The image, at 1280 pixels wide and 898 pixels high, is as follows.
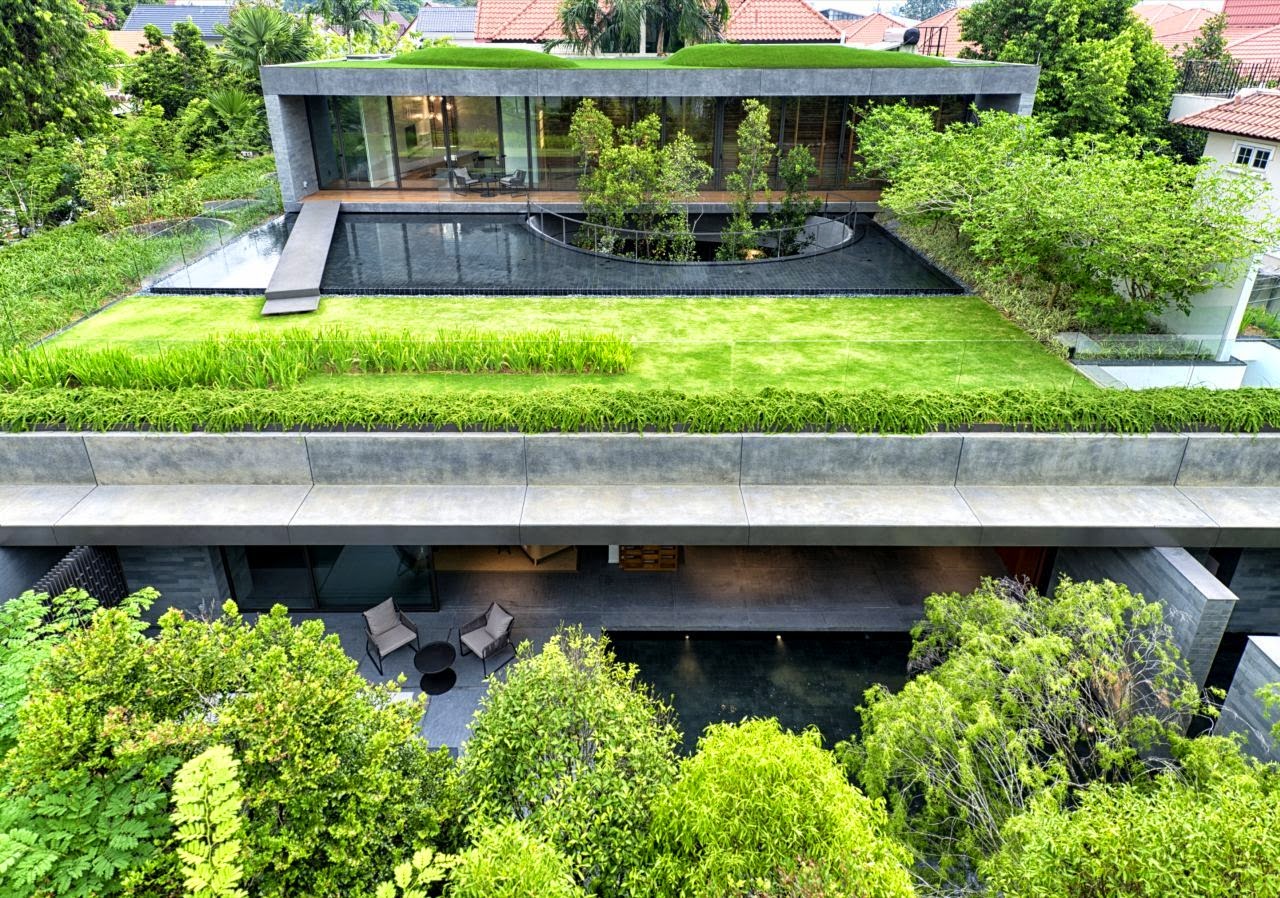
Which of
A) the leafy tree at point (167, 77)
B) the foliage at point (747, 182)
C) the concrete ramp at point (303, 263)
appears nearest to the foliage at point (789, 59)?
the foliage at point (747, 182)

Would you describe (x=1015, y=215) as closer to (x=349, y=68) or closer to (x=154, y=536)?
(x=154, y=536)

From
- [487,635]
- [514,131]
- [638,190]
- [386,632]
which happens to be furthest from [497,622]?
[514,131]

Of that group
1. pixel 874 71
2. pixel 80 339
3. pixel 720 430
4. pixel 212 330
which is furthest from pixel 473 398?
pixel 874 71

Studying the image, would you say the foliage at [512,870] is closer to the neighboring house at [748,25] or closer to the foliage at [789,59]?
the foliage at [789,59]

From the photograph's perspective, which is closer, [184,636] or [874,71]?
[184,636]

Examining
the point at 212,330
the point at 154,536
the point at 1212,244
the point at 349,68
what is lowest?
the point at 154,536

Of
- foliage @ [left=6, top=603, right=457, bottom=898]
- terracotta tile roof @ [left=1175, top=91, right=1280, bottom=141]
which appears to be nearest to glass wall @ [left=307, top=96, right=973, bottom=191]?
terracotta tile roof @ [left=1175, top=91, right=1280, bottom=141]

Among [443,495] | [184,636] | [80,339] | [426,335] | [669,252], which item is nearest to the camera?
[184,636]
